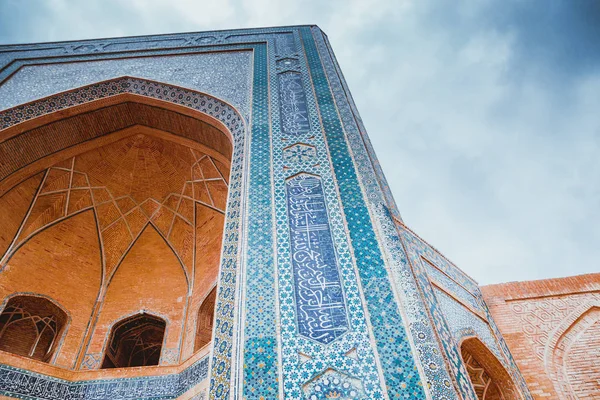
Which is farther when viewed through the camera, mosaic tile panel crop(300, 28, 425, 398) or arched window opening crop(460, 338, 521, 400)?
arched window opening crop(460, 338, 521, 400)

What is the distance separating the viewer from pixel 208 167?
5.62 m

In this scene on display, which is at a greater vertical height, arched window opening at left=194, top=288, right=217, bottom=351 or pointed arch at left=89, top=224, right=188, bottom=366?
pointed arch at left=89, top=224, right=188, bottom=366

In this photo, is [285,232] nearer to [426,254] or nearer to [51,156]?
[426,254]

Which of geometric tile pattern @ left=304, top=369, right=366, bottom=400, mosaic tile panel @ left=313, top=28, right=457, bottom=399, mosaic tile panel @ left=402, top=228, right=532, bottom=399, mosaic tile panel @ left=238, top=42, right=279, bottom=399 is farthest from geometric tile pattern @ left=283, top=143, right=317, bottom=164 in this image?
geometric tile pattern @ left=304, top=369, right=366, bottom=400

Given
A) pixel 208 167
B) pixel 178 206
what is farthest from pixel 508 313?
pixel 178 206

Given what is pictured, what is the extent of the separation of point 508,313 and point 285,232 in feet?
8.88

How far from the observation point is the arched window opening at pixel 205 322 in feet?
16.1

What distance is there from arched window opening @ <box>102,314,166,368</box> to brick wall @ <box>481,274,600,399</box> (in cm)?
401

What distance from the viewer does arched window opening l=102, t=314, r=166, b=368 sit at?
17.3ft

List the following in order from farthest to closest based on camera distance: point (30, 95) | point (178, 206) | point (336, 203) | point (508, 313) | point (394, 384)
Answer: point (178, 206)
point (30, 95)
point (508, 313)
point (336, 203)
point (394, 384)

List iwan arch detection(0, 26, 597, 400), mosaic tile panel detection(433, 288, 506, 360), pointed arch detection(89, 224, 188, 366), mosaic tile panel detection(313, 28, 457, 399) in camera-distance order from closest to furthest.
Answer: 1. mosaic tile panel detection(313, 28, 457, 399)
2. iwan arch detection(0, 26, 597, 400)
3. mosaic tile panel detection(433, 288, 506, 360)
4. pointed arch detection(89, 224, 188, 366)

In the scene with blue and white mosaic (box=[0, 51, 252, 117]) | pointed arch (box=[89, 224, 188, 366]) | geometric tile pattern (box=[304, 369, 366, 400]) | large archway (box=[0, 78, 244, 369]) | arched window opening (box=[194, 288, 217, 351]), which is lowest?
geometric tile pattern (box=[304, 369, 366, 400])

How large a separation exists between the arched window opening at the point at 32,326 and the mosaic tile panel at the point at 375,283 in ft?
13.1

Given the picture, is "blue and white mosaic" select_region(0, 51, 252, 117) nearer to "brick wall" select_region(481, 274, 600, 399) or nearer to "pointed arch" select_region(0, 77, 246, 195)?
"pointed arch" select_region(0, 77, 246, 195)
